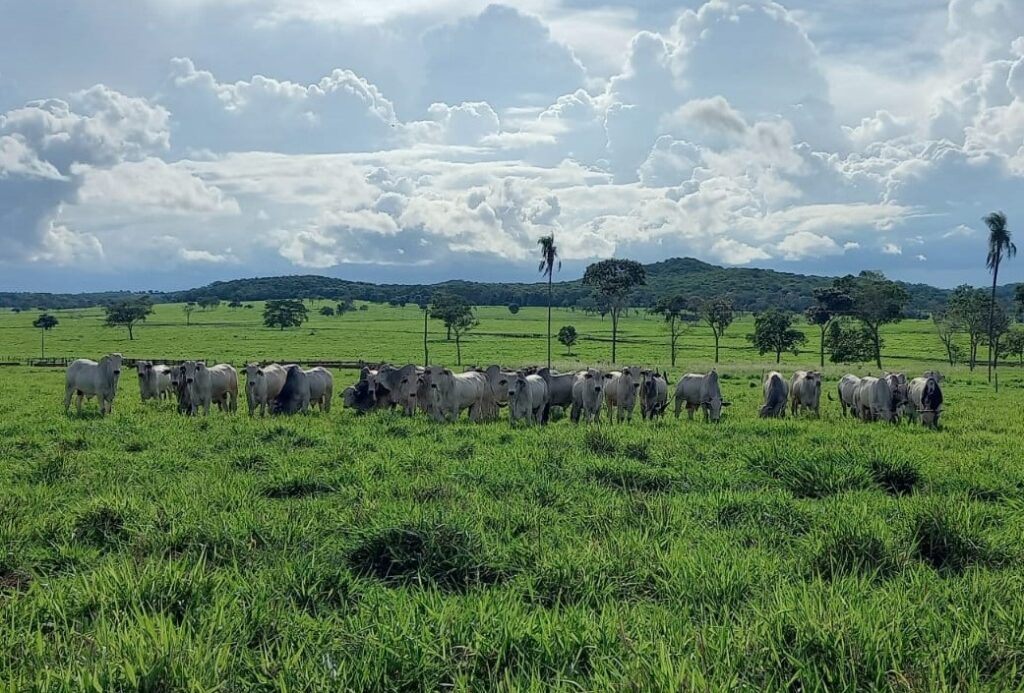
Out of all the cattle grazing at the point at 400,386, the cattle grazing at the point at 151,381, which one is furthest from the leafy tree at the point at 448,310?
the cattle grazing at the point at 400,386

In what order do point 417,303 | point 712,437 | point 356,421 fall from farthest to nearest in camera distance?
point 417,303 < point 356,421 < point 712,437

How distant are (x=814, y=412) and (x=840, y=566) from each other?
770 inches

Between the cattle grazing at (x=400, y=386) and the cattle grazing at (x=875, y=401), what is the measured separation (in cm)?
1253

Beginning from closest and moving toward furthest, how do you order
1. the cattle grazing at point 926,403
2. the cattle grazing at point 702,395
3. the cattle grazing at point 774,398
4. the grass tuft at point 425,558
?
the grass tuft at point 425,558 → the cattle grazing at point 926,403 → the cattle grazing at point 702,395 → the cattle grazing at point 774,398

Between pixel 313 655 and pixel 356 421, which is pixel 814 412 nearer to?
pixel 356 421

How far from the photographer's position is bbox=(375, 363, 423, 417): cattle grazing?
21.3 metres

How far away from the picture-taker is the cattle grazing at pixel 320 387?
79.0 ft

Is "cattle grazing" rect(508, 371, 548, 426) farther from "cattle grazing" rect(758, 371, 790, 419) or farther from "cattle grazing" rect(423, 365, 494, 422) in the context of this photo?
"cattle grazing" rect(758, 371, 790, 419)

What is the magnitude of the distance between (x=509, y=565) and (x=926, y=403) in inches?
703

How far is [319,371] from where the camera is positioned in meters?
24.8

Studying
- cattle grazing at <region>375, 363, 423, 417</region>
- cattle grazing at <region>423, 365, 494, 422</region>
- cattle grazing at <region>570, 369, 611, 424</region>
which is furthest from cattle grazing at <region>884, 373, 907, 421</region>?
cattle grazing at <region>375, 363, 423, 417</region>

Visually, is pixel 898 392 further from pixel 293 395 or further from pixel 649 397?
pixel 293 395

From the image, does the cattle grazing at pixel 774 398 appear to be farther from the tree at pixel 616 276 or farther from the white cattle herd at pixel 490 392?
the tree at pixel 616 276

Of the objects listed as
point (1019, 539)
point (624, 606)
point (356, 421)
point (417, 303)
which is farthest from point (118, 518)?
point (417, 303)
